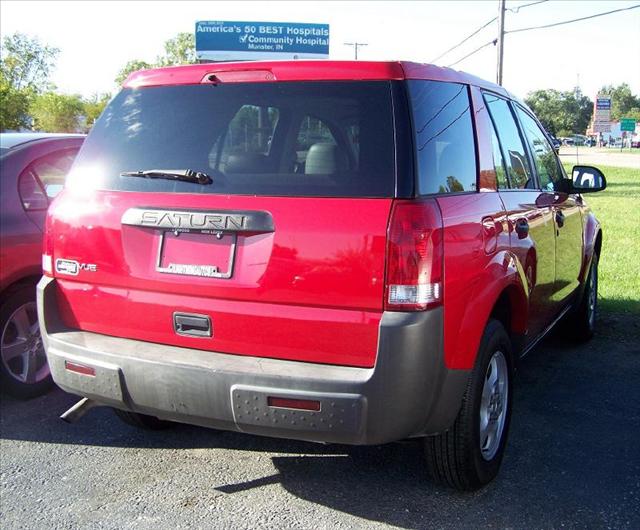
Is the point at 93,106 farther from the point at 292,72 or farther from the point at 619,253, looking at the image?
the point at 292,72

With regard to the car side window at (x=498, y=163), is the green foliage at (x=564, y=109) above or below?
above

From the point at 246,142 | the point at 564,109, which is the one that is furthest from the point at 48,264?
the point at 564,109

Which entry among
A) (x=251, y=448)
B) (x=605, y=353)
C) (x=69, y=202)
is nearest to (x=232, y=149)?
(x=69, y=202)

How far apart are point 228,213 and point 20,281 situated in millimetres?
2316

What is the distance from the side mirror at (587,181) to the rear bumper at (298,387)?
2699mm

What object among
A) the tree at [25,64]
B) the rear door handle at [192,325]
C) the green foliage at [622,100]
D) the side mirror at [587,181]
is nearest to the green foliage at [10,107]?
the tree at [25,64]

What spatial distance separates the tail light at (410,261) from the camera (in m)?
2.55

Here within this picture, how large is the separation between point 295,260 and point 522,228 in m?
1.51

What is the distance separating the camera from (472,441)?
302 cm

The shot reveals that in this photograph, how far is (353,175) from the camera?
2.71 metres

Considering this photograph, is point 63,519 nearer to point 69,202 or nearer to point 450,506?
point 69,202

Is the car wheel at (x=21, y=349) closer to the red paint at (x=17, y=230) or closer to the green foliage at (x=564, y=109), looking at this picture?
the red paint at (x=17, y=230)

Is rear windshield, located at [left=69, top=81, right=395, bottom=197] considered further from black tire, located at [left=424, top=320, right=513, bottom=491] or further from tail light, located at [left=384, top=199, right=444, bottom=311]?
black tire, located at [left=424, top=320, right=513, bottom=491]

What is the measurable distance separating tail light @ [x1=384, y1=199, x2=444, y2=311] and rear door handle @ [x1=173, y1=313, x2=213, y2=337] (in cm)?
77
